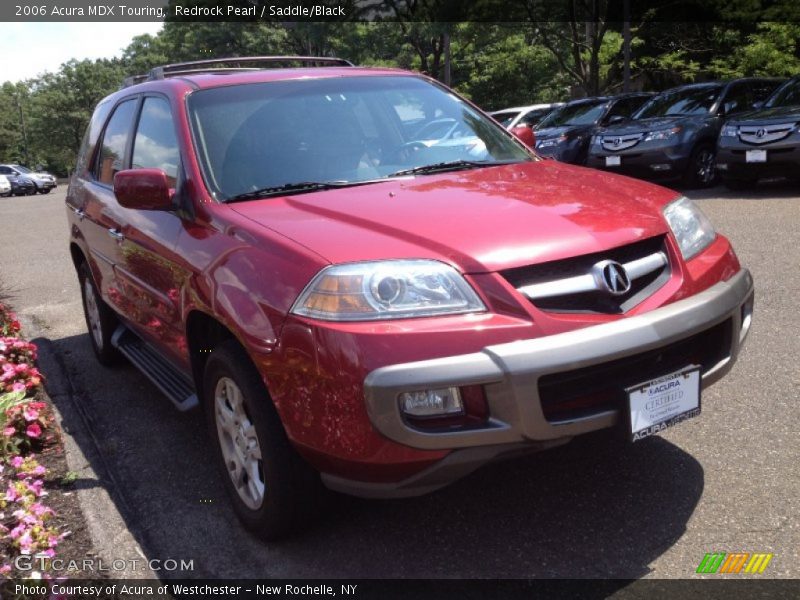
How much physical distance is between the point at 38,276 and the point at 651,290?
851 cm

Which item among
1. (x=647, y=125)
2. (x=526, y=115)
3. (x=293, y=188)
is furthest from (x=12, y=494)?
(x=526, y=115)

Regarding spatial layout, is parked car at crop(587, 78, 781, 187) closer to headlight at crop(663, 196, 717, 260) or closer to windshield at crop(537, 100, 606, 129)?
windshield at crop(537, 100, 606, 129)

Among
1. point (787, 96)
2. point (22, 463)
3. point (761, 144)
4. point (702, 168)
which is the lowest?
point (702, 168)

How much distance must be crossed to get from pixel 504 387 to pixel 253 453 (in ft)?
3.52

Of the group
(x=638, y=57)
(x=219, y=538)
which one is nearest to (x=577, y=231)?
(x=219, y=538)

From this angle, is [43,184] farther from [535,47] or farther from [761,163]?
[761,163]

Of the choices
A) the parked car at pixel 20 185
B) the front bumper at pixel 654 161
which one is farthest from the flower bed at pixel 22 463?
the parked car at pixel 20 185

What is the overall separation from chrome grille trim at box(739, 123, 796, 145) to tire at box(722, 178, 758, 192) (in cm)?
68

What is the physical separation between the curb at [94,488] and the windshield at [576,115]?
1105 cm

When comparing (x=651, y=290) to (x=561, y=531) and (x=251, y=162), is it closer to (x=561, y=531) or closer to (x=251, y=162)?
(x=561, y=531)

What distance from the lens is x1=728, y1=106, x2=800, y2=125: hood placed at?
10.2 m

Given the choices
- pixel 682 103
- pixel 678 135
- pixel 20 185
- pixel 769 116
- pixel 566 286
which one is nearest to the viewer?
pixel 566 286

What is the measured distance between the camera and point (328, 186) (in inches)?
129

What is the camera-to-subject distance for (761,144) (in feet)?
33.7
